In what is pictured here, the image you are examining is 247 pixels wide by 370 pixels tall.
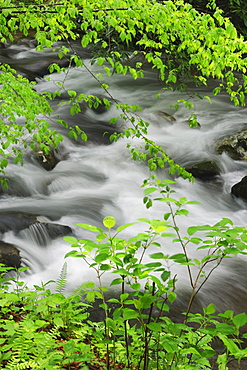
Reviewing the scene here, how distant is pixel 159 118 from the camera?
1095 cm

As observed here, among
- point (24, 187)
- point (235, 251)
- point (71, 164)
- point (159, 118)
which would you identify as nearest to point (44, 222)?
point (24, 187)

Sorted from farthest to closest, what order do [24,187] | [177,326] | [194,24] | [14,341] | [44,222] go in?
1. [24,187]
2. [44,222]
3. [194,24]
4. [14,341]
5. [177,326]

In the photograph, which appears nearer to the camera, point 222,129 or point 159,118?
point 222,129

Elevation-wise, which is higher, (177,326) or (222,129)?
(177,326)

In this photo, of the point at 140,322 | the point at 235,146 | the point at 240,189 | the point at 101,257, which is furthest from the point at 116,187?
the point at 101,257

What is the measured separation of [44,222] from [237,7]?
34.5 ft

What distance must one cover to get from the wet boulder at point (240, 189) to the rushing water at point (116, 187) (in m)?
0.14

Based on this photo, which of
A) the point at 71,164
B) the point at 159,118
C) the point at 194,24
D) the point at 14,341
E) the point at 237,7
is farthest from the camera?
the point at 237,7

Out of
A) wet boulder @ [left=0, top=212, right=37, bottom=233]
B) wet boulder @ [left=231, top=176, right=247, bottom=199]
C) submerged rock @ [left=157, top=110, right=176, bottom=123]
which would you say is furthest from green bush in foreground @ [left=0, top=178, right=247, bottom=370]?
submerged rock @ [left=157, top=110, right=176, bottom=123]

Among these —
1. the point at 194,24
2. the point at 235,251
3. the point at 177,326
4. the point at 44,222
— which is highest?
the point at 194,24

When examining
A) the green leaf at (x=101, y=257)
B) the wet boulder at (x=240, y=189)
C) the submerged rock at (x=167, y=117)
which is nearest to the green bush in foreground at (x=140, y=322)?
the green leaf at (x=101, y=257)

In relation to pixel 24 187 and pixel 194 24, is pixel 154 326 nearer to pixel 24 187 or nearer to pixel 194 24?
pixel 194 24

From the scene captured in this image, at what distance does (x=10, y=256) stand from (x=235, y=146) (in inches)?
260

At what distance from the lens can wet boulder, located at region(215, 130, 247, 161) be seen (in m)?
9.12
